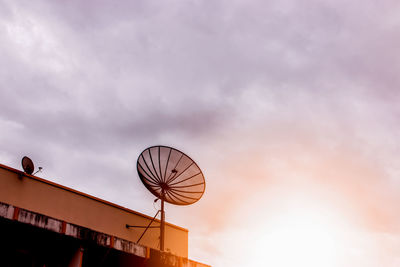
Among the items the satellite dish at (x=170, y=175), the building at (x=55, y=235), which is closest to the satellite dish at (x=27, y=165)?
the building at (x=55, y=235)

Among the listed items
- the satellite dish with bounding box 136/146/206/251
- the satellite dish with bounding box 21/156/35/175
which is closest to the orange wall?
the satellite dish with bounding box 21/156/35/175

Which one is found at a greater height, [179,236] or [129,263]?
[179,236]

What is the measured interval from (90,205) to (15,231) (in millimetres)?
8706

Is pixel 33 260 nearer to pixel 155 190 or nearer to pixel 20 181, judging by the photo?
pixel 20 181

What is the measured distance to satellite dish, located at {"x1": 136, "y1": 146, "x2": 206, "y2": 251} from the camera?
19181 millimetres

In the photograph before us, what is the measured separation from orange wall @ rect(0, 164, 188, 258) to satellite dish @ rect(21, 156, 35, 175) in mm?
293

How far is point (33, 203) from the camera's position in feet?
57.5

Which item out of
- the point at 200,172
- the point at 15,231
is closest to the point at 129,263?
the point at 15,231

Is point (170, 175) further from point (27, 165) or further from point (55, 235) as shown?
point (55, 235)

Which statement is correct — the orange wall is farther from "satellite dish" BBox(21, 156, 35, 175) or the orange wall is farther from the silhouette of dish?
the silhouette of dish

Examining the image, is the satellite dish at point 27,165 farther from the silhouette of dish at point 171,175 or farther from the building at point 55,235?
the silhouette of dish at point 171,175

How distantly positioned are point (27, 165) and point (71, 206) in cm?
265

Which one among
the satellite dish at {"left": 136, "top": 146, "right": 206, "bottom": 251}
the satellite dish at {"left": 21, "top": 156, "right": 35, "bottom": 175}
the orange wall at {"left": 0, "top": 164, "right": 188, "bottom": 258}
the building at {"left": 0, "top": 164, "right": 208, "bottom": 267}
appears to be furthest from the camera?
the satellite dish at {"left": 136, "top": 146, "right": 206, "bottom": 251}

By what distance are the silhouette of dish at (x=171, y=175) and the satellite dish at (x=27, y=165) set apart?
4.57m
